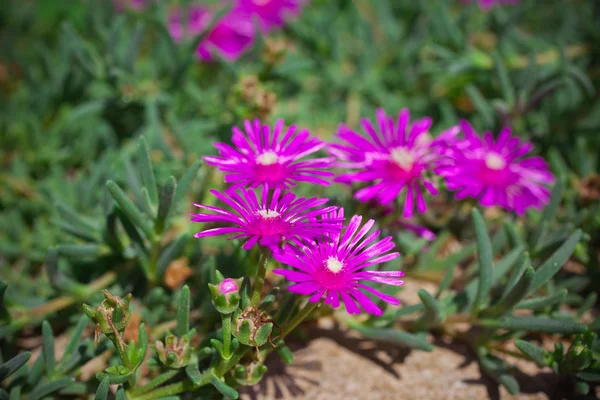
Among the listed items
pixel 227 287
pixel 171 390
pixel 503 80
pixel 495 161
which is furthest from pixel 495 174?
pixel 171 390

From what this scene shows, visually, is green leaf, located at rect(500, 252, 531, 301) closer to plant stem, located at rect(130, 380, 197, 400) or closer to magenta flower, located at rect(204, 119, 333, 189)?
magenta flower, located at rect(204, 119, 333, 189)

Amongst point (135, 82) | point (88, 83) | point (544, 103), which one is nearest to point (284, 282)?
point (135, 82)

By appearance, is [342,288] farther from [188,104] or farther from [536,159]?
[188,104]

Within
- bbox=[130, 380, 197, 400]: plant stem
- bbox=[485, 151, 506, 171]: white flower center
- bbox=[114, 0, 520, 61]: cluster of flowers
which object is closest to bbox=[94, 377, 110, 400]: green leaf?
bbox=[130, 380, 197, 400]: plant stem

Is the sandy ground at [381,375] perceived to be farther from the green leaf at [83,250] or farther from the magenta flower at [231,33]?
the magenta flower at [231,33]

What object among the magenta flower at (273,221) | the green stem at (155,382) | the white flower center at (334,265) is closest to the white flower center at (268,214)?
the magenta flower at (273,221)

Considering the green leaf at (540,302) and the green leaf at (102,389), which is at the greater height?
the green leaf at (540,302)
